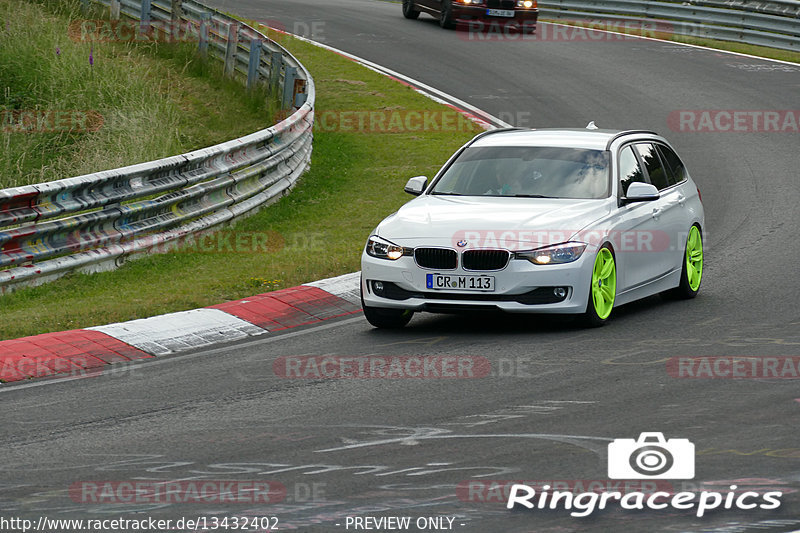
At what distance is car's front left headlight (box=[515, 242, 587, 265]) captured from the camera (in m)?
10.0

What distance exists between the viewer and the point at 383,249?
10438 millimetres

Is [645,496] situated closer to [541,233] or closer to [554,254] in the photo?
[554,254]

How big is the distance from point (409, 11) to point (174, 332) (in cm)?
2533

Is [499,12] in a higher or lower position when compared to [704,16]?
lower

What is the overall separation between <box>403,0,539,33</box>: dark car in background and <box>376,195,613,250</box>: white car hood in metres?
21.3

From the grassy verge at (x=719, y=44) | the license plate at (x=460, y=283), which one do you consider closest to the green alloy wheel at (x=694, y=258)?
the license plate at (x=460, y=283)

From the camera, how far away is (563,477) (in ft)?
20.2

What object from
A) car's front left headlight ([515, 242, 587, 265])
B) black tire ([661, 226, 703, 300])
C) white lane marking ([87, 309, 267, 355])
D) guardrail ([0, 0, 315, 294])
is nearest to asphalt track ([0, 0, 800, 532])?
black tire ([661, 226, 703, 300])

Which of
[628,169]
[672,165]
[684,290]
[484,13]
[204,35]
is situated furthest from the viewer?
[484,13]

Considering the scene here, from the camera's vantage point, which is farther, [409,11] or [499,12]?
[409,11]

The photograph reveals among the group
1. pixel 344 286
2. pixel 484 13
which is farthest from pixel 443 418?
pixel 484 13

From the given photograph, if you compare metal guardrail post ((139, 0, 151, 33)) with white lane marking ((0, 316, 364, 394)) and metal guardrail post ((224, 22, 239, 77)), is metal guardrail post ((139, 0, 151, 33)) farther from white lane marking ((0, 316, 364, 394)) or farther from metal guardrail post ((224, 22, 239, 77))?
white lane marking ((0, 316, 364, 394))

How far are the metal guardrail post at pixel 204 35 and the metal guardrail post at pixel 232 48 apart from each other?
985mm

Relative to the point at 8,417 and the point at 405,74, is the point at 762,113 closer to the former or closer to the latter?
the point at 405,74
